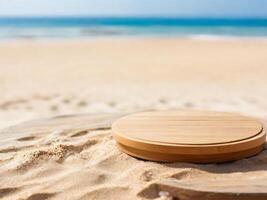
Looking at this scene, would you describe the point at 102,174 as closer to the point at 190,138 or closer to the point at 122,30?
the point at 190,138

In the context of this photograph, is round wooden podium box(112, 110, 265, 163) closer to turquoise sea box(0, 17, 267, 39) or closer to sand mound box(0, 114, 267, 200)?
sand mound box(0, 114, 267, 200)

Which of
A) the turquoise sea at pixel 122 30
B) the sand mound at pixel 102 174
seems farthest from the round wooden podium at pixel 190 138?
the turquoise sea at pixel 122 30

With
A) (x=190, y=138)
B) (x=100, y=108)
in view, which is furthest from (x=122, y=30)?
(x=190, y=138)

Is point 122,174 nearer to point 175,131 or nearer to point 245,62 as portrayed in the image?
point 175,131

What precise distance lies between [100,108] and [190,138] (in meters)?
2.53

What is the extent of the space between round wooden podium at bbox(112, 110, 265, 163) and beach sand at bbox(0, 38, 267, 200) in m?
0.05

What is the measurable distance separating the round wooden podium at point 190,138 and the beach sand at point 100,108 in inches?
2.1

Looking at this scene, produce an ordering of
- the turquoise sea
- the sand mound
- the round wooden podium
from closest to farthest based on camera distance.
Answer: the sand mound
the round wooden podium
the turquoise sea

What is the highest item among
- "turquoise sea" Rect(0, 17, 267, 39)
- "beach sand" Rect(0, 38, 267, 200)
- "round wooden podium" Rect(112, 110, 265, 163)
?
"round wooden podium" Rect(112, 110, 265, 163)

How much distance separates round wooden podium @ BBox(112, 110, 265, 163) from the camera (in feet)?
5.93

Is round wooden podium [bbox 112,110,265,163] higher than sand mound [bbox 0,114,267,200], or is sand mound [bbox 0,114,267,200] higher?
round wooden podium [bbox 112,110,265,163]

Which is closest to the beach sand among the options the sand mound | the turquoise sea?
the sand mound

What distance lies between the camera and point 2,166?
196cm

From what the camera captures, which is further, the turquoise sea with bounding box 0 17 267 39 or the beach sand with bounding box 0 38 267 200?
the turquoise sea with bounding box 0 17 267 39
